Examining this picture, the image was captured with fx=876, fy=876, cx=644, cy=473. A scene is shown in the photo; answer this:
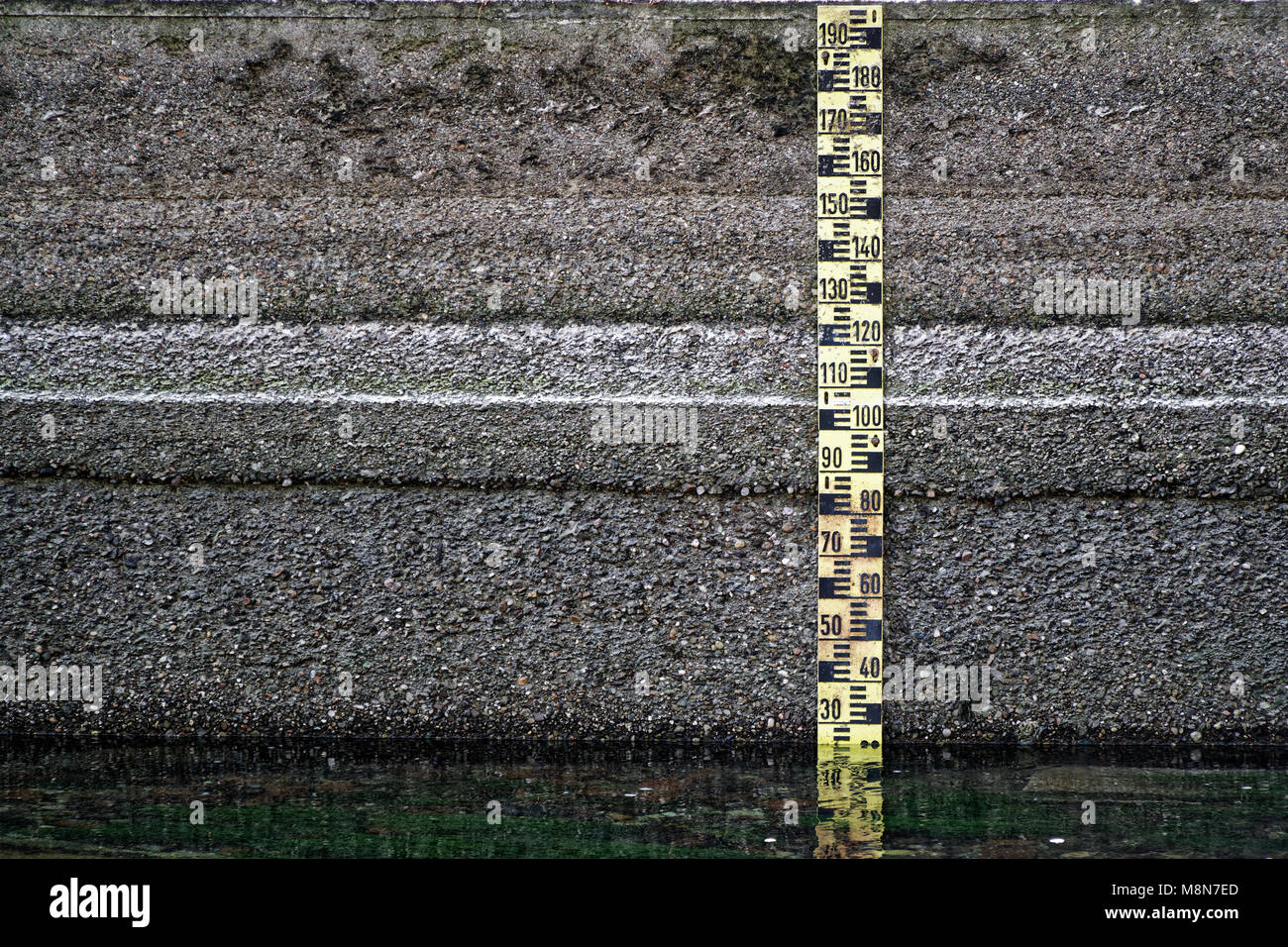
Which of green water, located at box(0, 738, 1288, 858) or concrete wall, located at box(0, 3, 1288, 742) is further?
concrete wall, located at box(0, 3, 1288, 742)

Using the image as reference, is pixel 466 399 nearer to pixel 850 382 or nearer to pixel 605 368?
pixel 605 368

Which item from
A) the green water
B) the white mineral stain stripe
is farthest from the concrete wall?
the green water

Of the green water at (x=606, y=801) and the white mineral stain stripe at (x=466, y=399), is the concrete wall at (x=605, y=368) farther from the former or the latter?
the green water at (x=606, y=801)

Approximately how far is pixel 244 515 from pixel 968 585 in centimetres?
216

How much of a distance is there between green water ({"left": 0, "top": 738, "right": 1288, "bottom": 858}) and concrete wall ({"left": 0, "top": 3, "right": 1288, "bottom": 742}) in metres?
0.14

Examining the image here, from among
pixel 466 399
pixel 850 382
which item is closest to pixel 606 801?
pixel 466 399

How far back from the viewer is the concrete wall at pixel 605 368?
2568 mm

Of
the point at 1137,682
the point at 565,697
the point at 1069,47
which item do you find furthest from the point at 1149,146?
the point at 565,697

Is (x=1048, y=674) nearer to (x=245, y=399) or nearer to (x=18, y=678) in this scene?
(x=245, y=399)

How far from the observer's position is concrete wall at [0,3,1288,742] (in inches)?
101

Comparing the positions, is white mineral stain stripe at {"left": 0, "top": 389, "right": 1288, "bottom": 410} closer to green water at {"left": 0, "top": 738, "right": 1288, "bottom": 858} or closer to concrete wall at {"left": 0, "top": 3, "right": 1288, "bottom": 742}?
concrete wall at {"left": 0, "top": 3, "right": 1288, "bottom": 742}

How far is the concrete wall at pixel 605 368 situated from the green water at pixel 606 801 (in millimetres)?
141

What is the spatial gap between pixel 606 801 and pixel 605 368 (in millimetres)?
1230

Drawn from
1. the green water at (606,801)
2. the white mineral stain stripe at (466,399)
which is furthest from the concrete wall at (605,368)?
the green water at (606,801)
